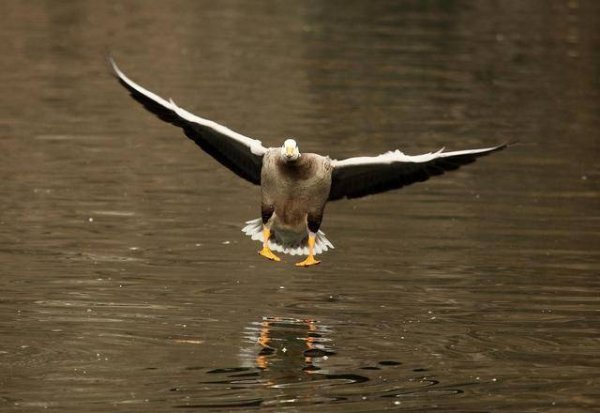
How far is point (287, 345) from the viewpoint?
13.0m

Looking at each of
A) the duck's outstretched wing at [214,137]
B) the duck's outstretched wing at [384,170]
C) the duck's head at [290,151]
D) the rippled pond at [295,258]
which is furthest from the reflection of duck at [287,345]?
the duck's outstretched wing at [214,137]

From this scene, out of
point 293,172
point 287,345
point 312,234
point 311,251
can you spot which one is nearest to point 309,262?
point 311,251

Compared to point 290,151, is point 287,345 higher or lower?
lower

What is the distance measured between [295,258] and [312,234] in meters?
2.06

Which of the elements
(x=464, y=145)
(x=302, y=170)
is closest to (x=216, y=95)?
(x=464, y=145)

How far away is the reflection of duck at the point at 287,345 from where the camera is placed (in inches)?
491

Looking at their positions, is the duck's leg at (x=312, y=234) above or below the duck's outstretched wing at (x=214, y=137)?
below

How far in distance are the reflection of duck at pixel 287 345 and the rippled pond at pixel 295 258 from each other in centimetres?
3

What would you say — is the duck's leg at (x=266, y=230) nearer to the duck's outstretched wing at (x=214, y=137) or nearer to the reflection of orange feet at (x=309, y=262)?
the reflection of orange feet at (x=309, y=262)

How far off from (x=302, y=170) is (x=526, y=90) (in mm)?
15499

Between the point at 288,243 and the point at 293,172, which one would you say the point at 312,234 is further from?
the point at 293,172

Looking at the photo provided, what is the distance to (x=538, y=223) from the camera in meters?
18.0

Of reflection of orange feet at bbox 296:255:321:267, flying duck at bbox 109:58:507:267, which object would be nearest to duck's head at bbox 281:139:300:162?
flying duck at bbox 109:58:507:267

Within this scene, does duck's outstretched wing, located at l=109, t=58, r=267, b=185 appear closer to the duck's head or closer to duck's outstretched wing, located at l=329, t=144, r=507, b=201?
the duck's head
